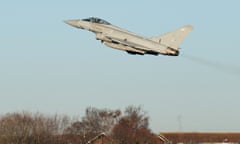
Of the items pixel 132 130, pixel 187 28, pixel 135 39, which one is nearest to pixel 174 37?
pixel 187 28

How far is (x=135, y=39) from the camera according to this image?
160 feet

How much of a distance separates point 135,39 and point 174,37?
3.05 metres

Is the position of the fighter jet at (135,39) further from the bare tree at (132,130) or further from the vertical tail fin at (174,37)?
the bare tree at (132,130)

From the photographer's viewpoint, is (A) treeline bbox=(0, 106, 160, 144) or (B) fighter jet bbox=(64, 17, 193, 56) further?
(A) treeline bbox=(0, 106, 160, 144)

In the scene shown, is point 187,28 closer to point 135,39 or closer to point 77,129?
point 135,39

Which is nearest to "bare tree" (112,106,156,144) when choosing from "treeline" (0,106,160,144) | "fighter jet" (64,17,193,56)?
"treeline" (0,106,160,144)

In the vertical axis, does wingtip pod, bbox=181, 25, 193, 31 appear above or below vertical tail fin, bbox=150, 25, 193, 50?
above

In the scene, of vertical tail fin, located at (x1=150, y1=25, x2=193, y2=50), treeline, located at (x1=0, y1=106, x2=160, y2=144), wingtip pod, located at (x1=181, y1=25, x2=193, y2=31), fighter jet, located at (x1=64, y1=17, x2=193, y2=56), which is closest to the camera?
fighter jet, located at (x1=64, y1=17, x2=193, y2=56)

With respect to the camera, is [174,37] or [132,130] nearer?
[174,37]

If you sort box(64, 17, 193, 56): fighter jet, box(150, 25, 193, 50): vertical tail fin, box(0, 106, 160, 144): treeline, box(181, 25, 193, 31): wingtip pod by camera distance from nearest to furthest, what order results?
box(64, 17, 193, 56): fighter jet
box(150, 25, 193, 50): vertical tail fin
box(181, 25, 193, 31): wingtip pod
box(0, 106, 160, 144): treeline

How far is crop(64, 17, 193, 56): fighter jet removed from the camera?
47500mm

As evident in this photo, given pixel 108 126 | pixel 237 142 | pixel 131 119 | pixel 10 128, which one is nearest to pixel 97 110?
pixel 108 126

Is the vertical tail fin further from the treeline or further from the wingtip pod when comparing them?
the treeline

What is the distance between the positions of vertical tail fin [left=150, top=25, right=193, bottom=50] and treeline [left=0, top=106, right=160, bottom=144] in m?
36.8
